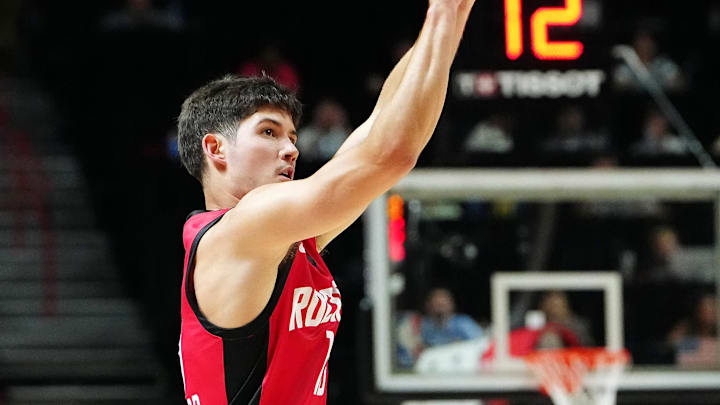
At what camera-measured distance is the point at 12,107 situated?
36.6ft

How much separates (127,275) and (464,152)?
4326mm

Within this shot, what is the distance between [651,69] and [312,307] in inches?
314

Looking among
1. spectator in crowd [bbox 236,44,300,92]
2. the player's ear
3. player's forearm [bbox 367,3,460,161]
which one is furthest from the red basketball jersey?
spectator in crowd [bbox 236,44,300,92]

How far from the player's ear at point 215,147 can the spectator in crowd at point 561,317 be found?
161 inches

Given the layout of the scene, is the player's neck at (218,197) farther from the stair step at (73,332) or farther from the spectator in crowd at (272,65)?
the stair step at (73,332)

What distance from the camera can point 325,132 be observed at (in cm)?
929

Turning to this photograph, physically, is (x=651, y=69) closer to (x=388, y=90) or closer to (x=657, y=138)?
(x=657, y=138)

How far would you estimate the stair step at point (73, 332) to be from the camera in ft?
30.0

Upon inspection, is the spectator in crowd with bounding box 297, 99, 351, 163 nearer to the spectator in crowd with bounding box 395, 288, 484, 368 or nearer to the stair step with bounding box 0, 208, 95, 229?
the stair step with bounding box 0, 208, 95, 229

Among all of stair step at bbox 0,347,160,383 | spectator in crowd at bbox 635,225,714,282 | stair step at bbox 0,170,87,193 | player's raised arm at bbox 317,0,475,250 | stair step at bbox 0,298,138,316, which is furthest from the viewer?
stair step at bbox 0,170,87,193

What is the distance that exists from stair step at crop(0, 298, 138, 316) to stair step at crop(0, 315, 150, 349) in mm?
57

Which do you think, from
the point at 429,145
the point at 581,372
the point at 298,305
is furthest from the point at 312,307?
the point at 429,145

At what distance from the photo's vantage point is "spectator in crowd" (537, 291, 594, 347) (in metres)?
6.34

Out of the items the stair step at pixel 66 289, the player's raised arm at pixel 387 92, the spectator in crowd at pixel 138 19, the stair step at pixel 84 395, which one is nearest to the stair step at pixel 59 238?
the stair step at pixel 66 289
